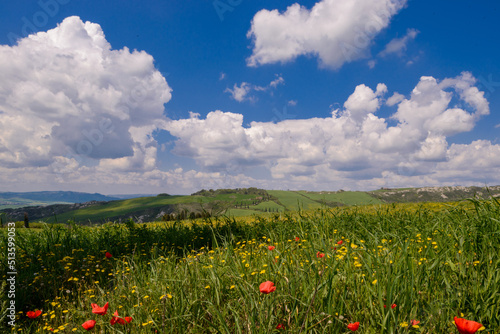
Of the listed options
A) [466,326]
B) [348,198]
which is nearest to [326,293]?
[466,326]

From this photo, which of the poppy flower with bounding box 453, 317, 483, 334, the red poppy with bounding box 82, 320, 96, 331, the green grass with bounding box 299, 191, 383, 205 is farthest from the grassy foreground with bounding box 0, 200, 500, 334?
the green grass with bounding box 299, 191, 383, 205

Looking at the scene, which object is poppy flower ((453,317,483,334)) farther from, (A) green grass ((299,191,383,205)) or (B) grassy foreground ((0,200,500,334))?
(A) green grass ((299,191,383,205))

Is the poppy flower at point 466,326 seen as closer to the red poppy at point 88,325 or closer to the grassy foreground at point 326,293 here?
the grassy foreground at point 326,293

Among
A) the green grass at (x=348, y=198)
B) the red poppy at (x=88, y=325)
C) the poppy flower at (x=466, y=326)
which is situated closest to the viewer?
the poppy flower at (x=466, y=326)

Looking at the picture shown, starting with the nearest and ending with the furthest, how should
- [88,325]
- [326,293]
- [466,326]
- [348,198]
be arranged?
1. [466,326]
2. [88,325]
3. [326,293]
4. [348,198]

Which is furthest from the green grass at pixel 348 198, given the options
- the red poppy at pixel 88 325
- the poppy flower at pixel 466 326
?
the red poppy at pixel 88 325

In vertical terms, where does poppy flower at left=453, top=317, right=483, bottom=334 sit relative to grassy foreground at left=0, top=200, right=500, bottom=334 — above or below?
above

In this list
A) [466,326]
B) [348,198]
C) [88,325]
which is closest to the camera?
[466,326]

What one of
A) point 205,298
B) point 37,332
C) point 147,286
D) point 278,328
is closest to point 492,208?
point 278,328

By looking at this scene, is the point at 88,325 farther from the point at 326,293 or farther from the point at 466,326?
the point at 466,326

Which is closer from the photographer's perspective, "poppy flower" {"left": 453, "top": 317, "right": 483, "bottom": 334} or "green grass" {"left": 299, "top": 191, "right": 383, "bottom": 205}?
"poppy flower" {"left": 453, "top": 317, "right": 483, "bottom": 334}

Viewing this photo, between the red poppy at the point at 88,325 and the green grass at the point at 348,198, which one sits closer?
the red poppy at the point at 88,325

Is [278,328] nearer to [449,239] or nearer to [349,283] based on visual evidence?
[349,283]

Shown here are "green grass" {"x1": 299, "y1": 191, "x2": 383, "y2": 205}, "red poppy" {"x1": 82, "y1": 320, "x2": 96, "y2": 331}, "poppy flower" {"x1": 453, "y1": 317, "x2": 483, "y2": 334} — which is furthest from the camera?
"green grass" {"x1": 299, "y1": 191, "x2": 383, "y2": 205}
